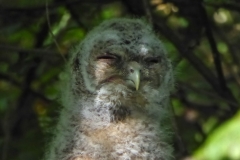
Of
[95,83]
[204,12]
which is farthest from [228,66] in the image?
[95,83]

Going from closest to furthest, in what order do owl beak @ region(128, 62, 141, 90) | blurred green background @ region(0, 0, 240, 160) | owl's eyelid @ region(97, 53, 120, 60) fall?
owl beak @ region(128, 62, 141, 90)
owl's eyelid @ region(97, 53, 120, 60)
blurred green background @ region(0, 0, 240, 160)

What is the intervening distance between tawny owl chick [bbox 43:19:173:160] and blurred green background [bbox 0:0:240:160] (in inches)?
28.7

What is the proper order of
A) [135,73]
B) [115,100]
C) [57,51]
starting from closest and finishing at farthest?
1. [135,73]
2. [115,100]
3. [57,51]

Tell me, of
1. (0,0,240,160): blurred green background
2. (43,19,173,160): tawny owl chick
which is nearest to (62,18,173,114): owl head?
(43,19,173,160): tawny owl chick

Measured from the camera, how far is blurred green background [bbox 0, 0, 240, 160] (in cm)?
470

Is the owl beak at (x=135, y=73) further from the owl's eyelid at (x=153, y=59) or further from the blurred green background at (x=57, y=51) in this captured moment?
the blurred green background at (x=57, y=51)

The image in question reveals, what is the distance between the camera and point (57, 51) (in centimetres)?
461

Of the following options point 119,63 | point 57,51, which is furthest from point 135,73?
point 57,51

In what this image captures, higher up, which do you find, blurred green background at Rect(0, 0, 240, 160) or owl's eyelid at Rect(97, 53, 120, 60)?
blurred green background at Rect(0, 0, 240, 160)

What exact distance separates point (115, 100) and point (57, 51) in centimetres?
99

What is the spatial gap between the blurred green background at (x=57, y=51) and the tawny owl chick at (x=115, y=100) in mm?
730

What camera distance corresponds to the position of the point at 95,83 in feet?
12.3

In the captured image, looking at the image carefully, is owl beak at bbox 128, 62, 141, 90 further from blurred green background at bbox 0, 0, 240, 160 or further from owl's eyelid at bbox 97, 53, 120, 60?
blurred green background at bbox 0, 0, 240, 160

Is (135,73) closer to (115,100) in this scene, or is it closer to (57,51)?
(115,100)
